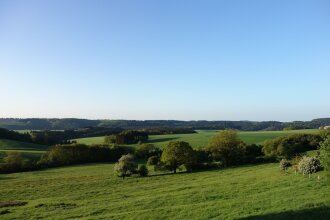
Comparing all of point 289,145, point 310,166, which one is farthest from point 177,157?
point 310,166

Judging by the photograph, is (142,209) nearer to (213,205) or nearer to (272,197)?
(213,205)

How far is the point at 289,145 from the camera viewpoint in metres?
88.1

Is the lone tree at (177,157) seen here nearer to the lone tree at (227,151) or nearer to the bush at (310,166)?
the lone tree at (227,151)

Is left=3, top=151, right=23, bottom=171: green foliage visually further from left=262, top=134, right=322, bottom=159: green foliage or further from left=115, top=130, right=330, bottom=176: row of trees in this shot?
left=262, top=134, right=322, bottom=159: green foliage

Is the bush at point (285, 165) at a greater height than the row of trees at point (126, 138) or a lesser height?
lesser

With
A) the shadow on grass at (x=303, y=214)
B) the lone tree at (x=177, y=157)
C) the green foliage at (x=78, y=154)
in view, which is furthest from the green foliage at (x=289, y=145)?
the shadow on grass at (x=303, y=214)

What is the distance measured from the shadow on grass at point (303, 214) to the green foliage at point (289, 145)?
53.3m

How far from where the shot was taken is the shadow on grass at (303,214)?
27.6 meters

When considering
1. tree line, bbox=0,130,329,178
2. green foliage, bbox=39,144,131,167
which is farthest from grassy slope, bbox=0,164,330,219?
green foliage, bbox=39,144,131,167

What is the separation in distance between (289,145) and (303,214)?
6206 centimetres

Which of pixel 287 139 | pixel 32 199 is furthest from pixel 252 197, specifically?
pixel 287 139

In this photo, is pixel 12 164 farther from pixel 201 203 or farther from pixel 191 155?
pixel 201 203

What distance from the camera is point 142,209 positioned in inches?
1443

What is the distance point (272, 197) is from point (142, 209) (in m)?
11.2
